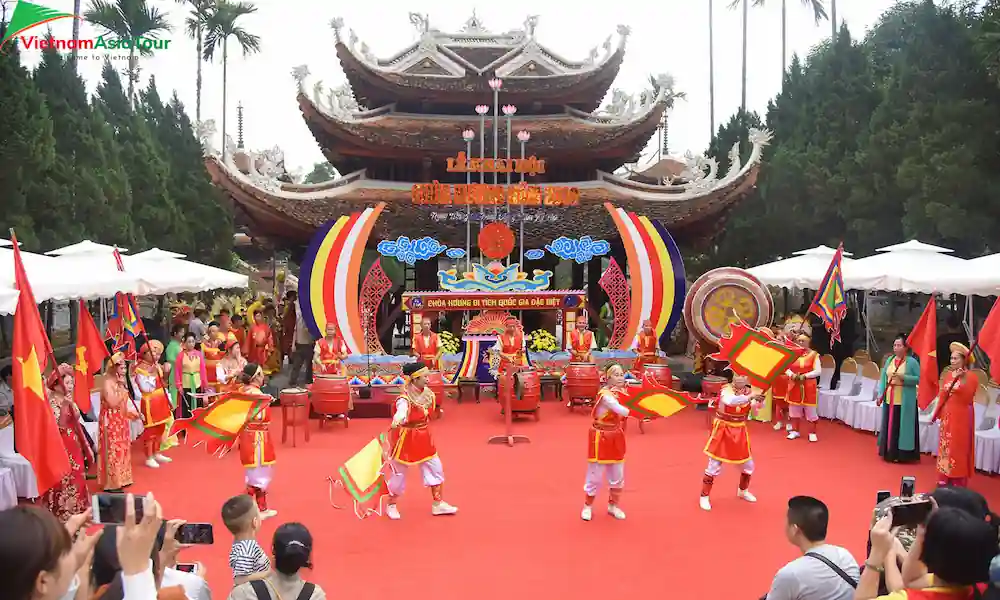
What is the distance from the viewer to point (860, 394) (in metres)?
10.6

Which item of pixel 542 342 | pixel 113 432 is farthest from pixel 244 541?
pixel 542 342

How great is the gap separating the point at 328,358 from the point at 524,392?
278 cm

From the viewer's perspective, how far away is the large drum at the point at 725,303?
41.3ft

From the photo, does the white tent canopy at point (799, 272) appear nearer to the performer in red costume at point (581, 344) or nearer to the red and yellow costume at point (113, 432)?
the performer in red costume at point (581, 344)

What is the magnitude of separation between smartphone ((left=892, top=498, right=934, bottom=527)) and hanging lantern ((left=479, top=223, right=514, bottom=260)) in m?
11.8

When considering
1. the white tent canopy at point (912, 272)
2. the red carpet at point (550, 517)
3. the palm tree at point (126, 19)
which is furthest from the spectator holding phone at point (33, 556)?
the palm tree at point (126, 19)

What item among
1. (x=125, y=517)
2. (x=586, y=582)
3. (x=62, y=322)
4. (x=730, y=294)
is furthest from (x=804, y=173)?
(x=62, y=322)

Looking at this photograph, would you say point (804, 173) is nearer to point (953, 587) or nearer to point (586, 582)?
point (586, 582)

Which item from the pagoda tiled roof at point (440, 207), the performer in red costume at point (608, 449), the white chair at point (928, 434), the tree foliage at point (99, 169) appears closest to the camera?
the performer in red costume at point (608, 449)

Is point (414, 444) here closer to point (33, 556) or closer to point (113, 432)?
point (113, 432)

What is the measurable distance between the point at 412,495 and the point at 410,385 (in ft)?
4.18

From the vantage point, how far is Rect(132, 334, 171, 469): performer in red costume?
329 inches

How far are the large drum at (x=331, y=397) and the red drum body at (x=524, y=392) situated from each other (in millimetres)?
2271

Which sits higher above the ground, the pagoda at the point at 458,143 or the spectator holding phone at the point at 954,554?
the pagoda at the point at 458,143
